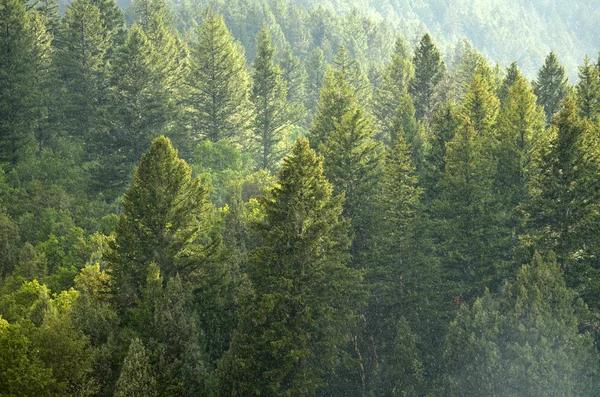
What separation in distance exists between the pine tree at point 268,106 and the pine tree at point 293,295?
3066 centimetres

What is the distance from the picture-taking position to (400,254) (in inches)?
1590

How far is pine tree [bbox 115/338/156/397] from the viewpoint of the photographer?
24828mm

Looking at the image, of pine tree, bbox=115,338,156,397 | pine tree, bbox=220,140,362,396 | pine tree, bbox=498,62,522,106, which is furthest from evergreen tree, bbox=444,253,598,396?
pine tree, bbox=498,62,522,106

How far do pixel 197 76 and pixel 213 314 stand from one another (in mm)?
34258

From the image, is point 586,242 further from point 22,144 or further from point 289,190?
point 22,144

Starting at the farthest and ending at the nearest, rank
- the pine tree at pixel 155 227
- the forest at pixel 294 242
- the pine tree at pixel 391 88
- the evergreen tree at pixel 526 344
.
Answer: the pine tree at pixel 391 88
the evergreen tree at pixel 526 344
the pine tree at pixel 155 227
the forest at pixel 294 242

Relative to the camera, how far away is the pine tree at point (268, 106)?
63.3 meters

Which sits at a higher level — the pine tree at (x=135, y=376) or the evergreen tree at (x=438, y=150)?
the evergreen tree at (x=438, y=150)

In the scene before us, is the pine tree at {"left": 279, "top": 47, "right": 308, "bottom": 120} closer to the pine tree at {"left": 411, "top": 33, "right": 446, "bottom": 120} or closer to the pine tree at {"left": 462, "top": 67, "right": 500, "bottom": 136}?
the pine tree at {"left": 411, "top": 33, "right": 446, "bottom": 120}

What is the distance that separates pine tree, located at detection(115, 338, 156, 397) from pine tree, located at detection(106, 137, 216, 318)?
20.4 feet

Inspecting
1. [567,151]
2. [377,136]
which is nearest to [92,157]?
[377,136]

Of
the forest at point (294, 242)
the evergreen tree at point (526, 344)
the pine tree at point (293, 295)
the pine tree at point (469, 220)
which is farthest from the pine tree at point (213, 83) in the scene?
the evergreen tree at point (526, 344)

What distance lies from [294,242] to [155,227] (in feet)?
23.1

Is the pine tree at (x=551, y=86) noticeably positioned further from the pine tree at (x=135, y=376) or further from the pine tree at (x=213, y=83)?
the pine tree at (x=135, y=376)
